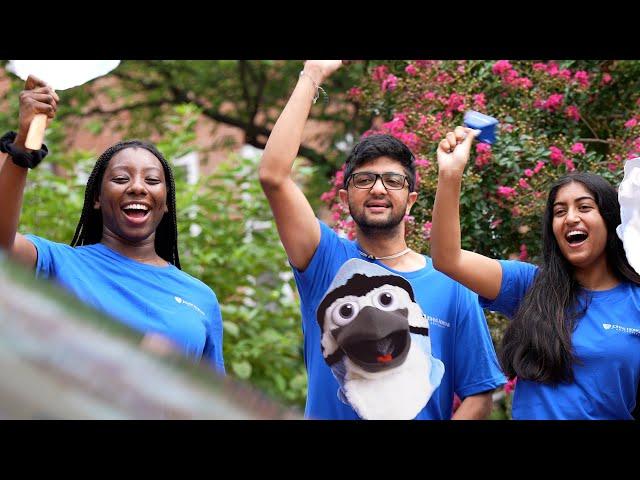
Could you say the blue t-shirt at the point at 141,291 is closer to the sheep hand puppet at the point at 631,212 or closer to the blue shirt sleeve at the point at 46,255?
the blue shirt sleeve at the point at 46,255

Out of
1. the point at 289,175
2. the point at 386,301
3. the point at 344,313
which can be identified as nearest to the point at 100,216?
the point at 289,175

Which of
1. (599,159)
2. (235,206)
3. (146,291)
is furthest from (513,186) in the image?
(235,206)

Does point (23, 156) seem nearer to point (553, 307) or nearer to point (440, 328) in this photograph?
point (440, 328)

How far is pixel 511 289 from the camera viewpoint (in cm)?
317

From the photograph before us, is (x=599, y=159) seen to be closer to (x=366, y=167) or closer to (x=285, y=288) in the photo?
(x=366, y=167)

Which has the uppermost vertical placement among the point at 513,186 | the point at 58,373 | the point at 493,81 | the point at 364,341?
the point at 493,81

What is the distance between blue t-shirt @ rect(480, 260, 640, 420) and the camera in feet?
9.33

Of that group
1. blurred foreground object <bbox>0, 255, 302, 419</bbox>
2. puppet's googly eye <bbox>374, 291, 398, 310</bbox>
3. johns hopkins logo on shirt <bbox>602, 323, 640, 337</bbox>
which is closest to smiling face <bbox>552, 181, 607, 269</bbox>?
johns hopkins logo on shirt <bbox>602, 323, 640, 337</bbox>

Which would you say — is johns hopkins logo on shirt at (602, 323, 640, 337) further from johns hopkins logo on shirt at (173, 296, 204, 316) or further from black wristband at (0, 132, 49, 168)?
black wristband at (0, 132, 49, 168)

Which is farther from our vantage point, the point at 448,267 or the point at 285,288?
the point at 285,288

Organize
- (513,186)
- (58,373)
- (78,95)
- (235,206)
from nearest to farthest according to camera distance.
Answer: (58,373) < (513,186) < (235,206) < (78,95)

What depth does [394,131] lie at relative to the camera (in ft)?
15.8

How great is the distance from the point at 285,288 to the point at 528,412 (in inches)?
201

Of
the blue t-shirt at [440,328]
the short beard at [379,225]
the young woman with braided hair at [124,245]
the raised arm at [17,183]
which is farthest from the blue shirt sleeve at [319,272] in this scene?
the raised arm at [17,183]
